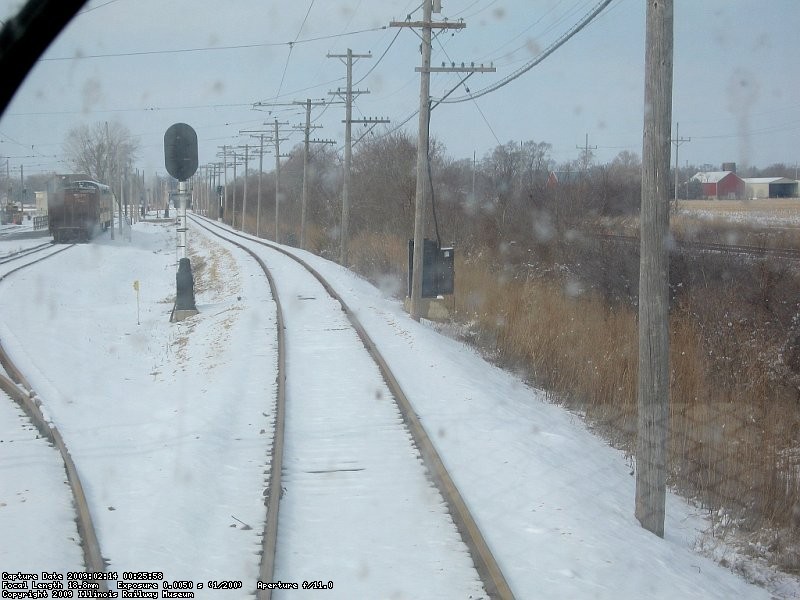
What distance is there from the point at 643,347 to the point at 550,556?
2412 millimetres

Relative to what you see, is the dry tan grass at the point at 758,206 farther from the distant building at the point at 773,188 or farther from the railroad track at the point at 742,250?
the railroad track at the point at 742,250

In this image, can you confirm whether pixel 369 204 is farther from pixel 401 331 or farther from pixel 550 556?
pixel 550 556

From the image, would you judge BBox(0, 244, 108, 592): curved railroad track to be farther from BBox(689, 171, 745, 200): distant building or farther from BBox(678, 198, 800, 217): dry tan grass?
BBox(689, 171, 745, 200): distant building

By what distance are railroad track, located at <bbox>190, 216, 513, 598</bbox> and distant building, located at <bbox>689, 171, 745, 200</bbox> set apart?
39053mm

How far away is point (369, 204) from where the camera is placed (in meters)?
40.4

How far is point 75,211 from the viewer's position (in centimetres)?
4731

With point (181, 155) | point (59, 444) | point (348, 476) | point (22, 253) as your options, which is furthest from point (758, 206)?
point (59, 444)

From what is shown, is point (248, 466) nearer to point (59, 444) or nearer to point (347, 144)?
point (59, 444)

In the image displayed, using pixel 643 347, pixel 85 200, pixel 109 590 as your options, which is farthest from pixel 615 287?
pixel 85 200

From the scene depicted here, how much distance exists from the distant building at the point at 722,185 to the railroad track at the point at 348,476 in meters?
39.1

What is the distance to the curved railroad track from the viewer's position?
5531 mm

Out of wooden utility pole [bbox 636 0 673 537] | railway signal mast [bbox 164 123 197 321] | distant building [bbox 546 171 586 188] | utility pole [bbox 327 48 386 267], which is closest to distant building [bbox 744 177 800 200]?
distant building [bbox 546 171 586 188]

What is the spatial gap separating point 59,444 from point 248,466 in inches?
84.5

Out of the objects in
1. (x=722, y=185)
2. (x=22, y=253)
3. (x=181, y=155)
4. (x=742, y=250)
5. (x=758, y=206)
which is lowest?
(x=22, y=253)
